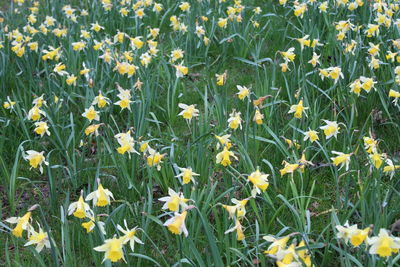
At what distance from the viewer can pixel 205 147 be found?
278cm

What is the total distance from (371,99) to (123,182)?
5.52ft

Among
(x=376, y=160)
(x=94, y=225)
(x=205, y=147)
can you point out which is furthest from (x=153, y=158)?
(x=376, y=160)

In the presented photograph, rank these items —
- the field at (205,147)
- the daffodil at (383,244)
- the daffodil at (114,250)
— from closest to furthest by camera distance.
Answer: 1. the daffodil at (383,244)
2. the daffodil at (114,250)
3. the field at (205,147)

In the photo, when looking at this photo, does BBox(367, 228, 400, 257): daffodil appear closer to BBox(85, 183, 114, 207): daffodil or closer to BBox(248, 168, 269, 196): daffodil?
BBox(248, 168, 269, 196): daffodil

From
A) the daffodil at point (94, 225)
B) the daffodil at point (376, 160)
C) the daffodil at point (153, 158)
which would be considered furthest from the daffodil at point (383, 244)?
the daffodil at point (153, 158)

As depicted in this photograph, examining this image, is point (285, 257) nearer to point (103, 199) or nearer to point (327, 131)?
point (103, 199)

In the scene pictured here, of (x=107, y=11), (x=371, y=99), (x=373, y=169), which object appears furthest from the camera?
(x=107, y=11)

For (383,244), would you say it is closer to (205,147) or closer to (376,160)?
(376,160)

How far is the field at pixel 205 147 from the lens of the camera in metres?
2.08

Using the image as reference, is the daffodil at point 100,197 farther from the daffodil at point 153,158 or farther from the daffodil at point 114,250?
the daffodil at point 153,158

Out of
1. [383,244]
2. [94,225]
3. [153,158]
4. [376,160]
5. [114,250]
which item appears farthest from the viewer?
[153,158]

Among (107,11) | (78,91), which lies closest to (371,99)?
(78,91)

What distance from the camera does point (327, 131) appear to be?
266 centimetres

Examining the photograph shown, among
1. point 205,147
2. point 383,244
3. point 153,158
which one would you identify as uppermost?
point 383,244
